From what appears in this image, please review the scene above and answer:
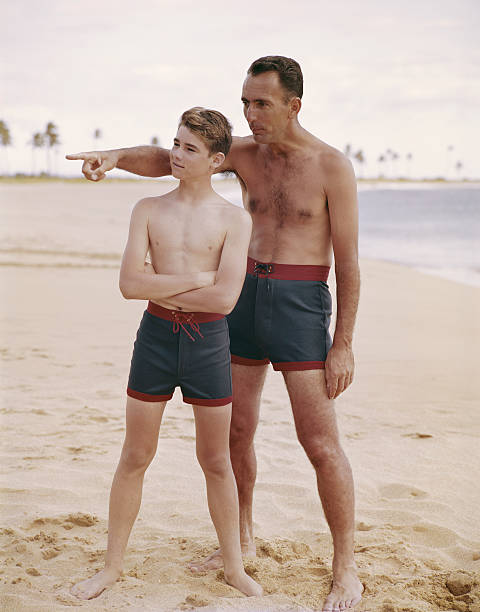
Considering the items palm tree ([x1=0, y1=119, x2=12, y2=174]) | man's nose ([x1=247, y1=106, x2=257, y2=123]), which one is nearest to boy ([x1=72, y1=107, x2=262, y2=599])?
man's nose ([x1=247, y1=106, x2=257, y2=123])

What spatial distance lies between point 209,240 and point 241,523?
5.18ft

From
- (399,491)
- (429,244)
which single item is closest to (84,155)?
(399,491)

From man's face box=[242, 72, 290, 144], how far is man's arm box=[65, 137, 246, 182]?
30 centimetres

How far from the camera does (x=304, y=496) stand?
15.3ft

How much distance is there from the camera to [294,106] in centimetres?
336

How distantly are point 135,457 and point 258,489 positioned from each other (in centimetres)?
168

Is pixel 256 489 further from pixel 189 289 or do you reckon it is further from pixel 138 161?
pixel 138 161

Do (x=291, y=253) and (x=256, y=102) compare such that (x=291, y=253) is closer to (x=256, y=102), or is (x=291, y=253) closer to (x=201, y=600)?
(x=256, y=102)

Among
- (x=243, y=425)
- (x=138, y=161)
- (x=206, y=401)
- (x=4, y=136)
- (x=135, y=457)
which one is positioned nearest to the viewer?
(x=206, y=401)

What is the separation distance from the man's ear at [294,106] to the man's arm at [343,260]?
29 cm

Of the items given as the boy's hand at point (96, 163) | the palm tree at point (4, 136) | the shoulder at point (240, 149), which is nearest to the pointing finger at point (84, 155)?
the boy's hand at point (96, 163)

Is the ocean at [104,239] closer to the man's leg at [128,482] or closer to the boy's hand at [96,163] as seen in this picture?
the boy's hand at [96,163]

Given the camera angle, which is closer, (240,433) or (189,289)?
(189,289)

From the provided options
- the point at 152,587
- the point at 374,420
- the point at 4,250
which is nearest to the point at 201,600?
the point at 152,587
